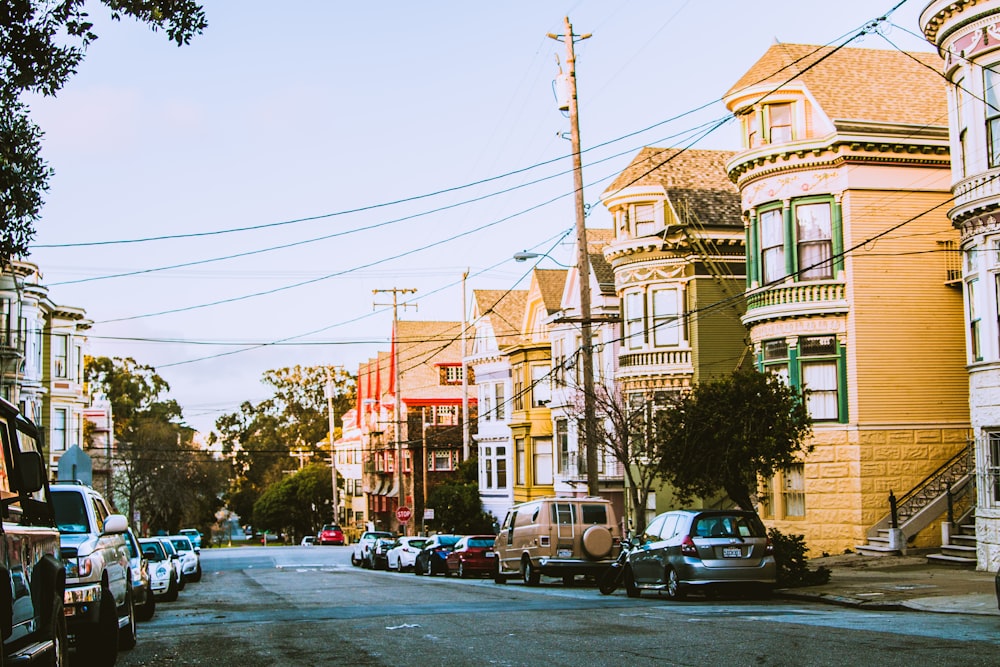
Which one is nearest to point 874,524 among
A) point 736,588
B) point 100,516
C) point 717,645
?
point 736,588

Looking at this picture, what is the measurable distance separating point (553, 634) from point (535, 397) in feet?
142

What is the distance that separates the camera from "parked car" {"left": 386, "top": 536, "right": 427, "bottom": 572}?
45.6 metres

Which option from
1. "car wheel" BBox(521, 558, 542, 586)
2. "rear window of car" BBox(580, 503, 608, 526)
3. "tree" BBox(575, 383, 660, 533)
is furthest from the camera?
"tree" BBox(575, 383, 660, 533)

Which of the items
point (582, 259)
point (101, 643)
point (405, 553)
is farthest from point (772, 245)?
point (101, 643)

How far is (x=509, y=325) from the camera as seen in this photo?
210 ft

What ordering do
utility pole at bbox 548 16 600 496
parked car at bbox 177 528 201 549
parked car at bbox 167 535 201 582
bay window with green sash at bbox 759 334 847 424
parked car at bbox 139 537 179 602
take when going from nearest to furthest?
parked car at bbox 139 537 179 602
utility pole at bbox 548 16 600 496
bay window with green sash at bbox 759 334 847 424
parked car at bbox 167 535 201 582
parked car at bbox 177 528 201 549

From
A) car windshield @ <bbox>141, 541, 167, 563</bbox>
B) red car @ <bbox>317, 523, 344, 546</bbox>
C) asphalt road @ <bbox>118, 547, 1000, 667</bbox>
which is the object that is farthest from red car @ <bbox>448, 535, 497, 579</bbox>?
red car @ <bbox>317, 523, 344, 546</bbox>

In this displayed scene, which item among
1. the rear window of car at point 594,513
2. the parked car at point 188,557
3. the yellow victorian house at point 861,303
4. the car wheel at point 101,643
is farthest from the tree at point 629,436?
the car wheel at point 101,643

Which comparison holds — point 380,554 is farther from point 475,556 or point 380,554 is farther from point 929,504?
point 929,504

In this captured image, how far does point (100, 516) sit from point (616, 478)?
3425 cm

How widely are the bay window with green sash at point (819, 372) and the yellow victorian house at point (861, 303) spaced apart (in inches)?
1.4

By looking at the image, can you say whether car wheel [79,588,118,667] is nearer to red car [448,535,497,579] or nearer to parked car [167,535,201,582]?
parked car [167,535,201,582]

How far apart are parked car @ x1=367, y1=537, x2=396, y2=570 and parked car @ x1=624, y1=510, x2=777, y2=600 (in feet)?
96.1

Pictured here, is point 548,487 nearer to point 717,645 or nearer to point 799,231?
point 799,231
